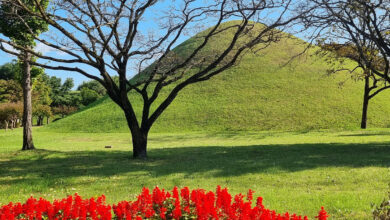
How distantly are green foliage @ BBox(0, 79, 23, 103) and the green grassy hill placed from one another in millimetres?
24032

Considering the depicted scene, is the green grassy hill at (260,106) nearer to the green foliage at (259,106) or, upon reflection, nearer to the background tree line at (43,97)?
the green foliage at (259,106)

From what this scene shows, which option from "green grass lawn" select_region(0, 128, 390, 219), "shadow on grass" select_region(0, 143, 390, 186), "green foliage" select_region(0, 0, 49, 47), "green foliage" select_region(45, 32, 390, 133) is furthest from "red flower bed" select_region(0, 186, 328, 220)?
"green foliage" select_region(45, 32, 390, 133)

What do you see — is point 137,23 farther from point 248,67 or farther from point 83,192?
point 248,67

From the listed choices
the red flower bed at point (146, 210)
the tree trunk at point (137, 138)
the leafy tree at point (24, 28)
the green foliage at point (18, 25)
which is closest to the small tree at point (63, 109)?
the leafy tree at point (24, 28)

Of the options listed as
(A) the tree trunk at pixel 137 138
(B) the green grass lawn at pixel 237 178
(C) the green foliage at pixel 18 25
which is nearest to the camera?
(B) the green grass lawn at pixel 237 178

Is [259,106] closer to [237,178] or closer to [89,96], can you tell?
[237,178]

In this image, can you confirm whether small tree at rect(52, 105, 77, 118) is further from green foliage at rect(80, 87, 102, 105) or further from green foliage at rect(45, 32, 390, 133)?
green foliage at rect(45, 32, 390, 133)

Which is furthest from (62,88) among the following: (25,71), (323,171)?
(323,171)

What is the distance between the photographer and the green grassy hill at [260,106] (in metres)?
51.1

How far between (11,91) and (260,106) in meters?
58.8

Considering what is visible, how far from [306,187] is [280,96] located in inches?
2066

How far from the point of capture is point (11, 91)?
7988 centimetres

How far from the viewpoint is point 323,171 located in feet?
44.7

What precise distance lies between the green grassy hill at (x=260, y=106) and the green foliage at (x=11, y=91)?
24032mm
